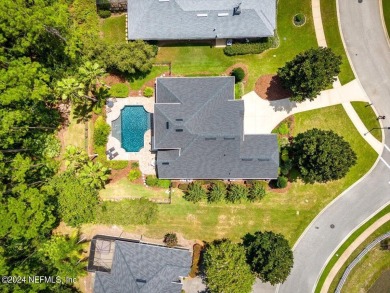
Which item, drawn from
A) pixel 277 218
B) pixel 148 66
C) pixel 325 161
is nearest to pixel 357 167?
pixel 325 161

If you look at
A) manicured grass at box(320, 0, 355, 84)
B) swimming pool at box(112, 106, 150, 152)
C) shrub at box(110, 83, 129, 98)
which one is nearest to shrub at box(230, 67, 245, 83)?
manicured grass at box(320, 0, 355, 84)

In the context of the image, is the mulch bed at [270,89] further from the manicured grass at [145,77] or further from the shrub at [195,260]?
the shrub at [195,260]

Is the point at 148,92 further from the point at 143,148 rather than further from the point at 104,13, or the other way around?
the point at 104,13

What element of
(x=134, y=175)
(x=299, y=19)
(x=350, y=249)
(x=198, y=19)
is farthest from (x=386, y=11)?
(x=134, y=175)

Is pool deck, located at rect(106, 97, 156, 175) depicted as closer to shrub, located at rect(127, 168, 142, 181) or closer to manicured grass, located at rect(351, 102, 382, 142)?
shrub, located at rect(127, 168, 142, 181)

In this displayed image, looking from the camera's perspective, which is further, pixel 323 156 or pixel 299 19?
pixel 299 19

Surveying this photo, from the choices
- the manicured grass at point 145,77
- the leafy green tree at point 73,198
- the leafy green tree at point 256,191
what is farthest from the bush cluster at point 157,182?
the manicured grass at point 145,77
